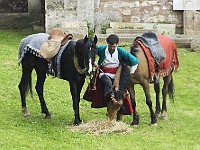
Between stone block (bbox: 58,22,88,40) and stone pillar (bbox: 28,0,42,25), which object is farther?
stone pillar (bbox: 28,0,42,25)

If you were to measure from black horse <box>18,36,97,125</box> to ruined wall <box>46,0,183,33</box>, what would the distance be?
21.3ft

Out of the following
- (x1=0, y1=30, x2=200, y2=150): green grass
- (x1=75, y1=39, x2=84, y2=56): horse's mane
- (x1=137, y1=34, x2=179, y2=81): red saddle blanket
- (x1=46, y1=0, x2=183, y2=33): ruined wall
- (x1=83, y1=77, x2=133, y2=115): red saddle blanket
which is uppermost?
(x1=46, y1=0, x2=183, y2=33): ruined wall

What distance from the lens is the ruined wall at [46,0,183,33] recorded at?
Answer: 16.8 m

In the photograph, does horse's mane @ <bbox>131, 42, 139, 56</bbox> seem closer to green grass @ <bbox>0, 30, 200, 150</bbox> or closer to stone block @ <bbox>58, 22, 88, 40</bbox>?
green grass @ <bbox>0, 30, 200, 150</bbox>

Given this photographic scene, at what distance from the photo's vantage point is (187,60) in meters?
15.3

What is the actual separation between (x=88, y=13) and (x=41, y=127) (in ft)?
25.7

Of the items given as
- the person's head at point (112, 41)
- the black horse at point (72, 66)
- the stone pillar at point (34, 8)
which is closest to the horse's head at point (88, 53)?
the black horse at point (72, 66)

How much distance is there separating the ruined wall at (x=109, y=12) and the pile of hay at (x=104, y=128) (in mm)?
7666

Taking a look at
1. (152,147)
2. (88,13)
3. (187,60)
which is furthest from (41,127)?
(88,13)

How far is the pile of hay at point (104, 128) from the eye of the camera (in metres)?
9.35

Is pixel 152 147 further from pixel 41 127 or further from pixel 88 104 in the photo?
pixel 88 104

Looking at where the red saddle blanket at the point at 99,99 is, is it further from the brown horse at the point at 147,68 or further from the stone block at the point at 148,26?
the stone block at the point at 148,26

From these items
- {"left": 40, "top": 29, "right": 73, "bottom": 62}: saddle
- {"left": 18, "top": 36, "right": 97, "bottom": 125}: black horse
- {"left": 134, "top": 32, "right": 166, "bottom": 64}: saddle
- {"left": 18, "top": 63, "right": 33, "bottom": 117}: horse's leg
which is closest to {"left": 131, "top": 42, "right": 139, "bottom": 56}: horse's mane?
{"left": 134, "top": 32, "right": 166, "bottom": 64}: saddle

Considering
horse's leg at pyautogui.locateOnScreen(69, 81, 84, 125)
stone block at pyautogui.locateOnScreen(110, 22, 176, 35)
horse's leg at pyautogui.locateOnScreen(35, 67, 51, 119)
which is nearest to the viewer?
horse's leg at pyautogui.locateOnScreen(69, 81, 84, 125)
